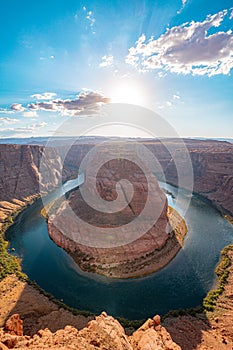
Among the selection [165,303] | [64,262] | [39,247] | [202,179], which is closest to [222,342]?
[165,303]

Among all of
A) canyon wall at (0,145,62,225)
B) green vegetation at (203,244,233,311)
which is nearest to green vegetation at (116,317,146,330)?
green vegetation at (203,244,233,311)

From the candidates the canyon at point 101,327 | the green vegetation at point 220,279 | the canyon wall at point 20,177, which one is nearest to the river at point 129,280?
the green vegetation at point 220,279

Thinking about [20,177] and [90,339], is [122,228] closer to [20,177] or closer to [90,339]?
[90,339]

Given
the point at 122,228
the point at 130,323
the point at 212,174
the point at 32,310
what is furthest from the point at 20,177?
the point at 212,174

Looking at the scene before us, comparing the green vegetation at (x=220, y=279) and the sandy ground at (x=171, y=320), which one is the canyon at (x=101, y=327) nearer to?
the sandy ground at (x=171, y=320)

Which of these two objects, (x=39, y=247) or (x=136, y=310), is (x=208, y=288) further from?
(x=39, y=247)

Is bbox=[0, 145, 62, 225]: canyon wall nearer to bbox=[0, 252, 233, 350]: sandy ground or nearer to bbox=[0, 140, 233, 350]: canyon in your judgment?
bbox=[0, 140, 233, 350]: canyon
